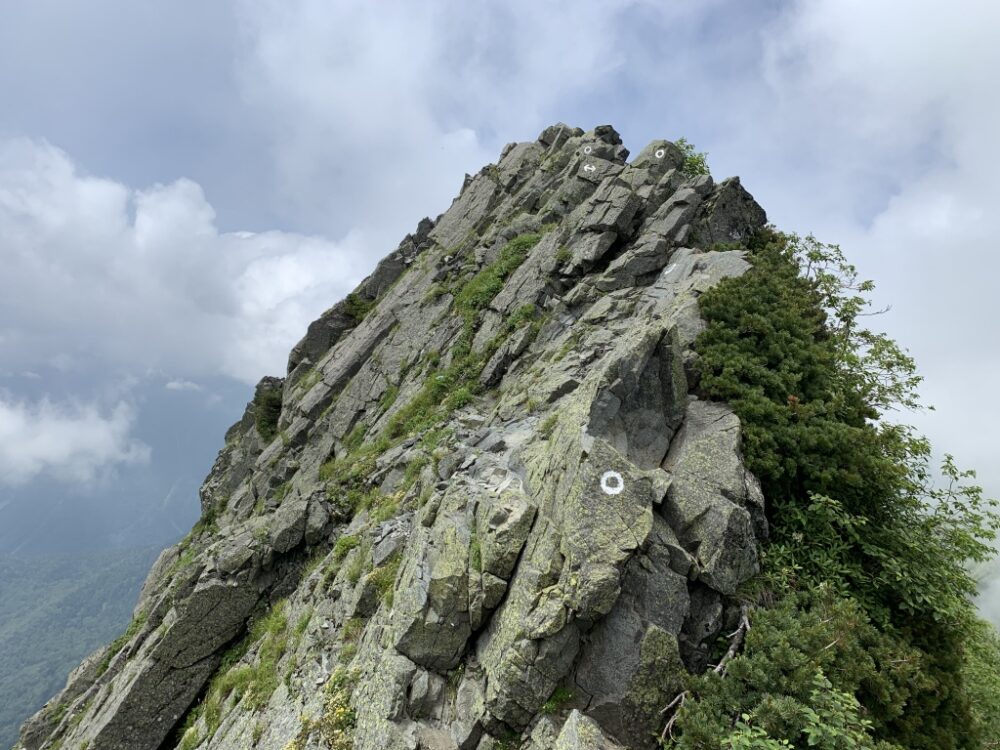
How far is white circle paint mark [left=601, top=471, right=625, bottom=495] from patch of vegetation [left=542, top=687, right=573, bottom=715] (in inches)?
148

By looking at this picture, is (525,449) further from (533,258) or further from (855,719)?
(533,258)

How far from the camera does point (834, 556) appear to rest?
11.7m

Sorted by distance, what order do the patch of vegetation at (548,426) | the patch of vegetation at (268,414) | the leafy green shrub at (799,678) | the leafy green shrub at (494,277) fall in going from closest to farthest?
the leafy green shrub at (799,678) → the patch of vegetation at (548,426) → the leafy green shrub at (494,277) → the patch of vegetation at (268,414)

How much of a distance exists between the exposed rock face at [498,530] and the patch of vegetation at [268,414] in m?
6.22

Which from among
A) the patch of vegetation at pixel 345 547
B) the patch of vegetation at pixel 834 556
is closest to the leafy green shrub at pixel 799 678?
the patch of vegetation at pixel 834 556

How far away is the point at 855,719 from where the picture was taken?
7.84m

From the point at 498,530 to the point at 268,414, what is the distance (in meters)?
33.6

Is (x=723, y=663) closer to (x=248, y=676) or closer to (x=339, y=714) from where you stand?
(x=339, y=714)

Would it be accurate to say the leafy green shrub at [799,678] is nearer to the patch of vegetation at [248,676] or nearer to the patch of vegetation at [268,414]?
the patch of vegetation at [248,676]

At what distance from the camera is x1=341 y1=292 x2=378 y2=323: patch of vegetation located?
134ft

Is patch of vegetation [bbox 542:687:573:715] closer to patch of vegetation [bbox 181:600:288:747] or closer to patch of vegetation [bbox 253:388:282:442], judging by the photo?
patch of vegetation [bbox 181:600:288:747]

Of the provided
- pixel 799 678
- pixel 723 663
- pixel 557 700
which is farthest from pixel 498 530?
pixel 799 678

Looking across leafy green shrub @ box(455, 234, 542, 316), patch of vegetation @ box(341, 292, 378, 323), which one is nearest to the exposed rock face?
leafy green shrub @ box(455, 234, 542, 316)

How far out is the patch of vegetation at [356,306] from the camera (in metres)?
40.8
